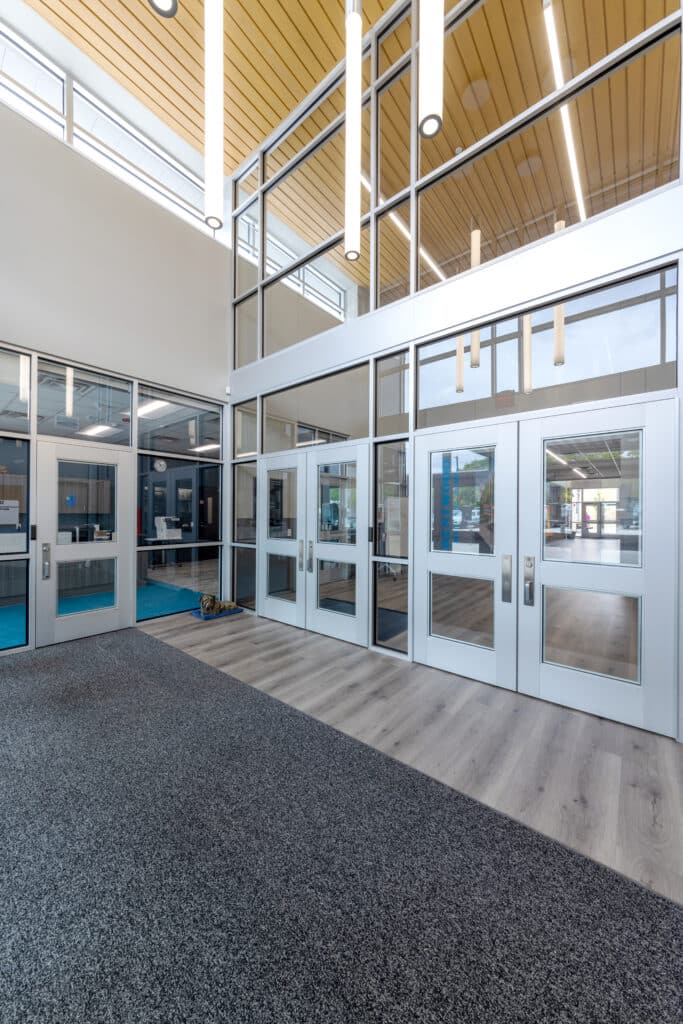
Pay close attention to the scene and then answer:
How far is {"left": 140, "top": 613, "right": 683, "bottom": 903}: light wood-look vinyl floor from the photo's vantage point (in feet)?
6.34

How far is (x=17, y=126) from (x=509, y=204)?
478 centimetres

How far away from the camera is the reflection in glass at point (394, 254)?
14.0ft

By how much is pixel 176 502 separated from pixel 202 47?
4.94 metres

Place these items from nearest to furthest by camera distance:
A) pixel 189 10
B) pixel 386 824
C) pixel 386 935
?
pixel 386 935 → pixel 386 824 → pixel 189 10

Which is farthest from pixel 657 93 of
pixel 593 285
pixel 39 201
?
pixel 39 201

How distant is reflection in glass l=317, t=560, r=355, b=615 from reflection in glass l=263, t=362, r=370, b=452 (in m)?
→ 1.45

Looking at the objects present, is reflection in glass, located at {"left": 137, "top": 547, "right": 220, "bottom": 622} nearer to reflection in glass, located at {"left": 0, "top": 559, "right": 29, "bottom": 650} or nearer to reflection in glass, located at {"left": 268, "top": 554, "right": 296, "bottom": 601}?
reflection in glass, located at {"left": 268, "top": 554, "right": 296, "bottom": 601}

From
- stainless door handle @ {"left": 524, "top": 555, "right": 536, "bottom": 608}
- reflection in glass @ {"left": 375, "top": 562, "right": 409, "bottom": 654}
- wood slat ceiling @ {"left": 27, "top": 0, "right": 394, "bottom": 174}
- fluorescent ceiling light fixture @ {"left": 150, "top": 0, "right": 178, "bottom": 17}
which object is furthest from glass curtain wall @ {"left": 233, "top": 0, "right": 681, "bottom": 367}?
reflection in glass @ {"left": 375, "top": 562, "right": 409, "bottom": 654}

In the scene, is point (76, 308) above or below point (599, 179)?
below

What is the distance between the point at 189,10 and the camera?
394 cm

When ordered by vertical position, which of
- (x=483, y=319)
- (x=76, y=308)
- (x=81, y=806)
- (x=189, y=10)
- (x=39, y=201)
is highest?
(x=189, y=10)

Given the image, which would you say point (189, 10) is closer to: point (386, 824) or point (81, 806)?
point (81, 806)

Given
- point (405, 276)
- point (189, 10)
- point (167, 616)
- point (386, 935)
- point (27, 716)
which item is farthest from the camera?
point (167, 616)

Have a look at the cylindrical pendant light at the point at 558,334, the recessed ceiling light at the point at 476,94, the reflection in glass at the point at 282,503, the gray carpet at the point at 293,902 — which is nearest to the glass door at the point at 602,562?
the cylindrical pendant light at the point at 558,334
